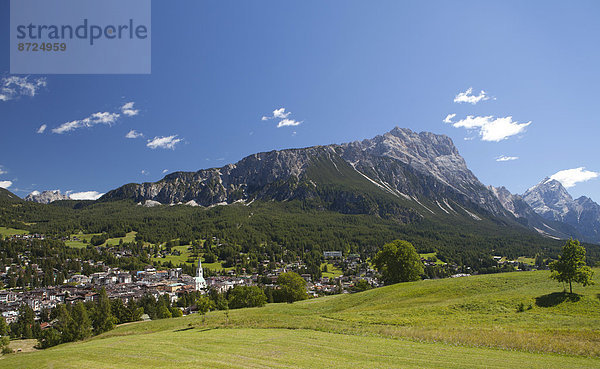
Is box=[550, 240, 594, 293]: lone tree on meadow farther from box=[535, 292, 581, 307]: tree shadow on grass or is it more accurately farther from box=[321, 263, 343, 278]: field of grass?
box=[321, 263, 343, 278]: field of grass

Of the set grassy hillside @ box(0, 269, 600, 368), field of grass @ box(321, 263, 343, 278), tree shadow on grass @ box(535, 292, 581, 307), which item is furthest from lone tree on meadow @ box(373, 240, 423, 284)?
field of grass @ box(321, 263, 343, 278)

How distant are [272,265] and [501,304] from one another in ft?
557

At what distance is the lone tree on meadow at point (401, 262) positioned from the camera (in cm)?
7062

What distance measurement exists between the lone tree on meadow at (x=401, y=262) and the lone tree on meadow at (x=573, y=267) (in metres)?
33.9

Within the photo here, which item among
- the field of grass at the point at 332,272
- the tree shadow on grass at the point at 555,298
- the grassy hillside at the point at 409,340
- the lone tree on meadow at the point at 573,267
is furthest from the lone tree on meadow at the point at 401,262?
the field of grass at the point at 332,272

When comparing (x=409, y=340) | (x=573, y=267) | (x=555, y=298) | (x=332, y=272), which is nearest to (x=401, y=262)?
(x=555, y=298)

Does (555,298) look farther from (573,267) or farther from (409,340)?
(409,340)

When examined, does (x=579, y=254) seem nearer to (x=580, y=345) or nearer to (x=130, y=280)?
(x=580, y=345)

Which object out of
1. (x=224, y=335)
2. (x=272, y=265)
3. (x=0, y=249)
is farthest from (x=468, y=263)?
(x=0, y=249)

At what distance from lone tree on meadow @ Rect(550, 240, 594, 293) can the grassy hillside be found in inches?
72.0

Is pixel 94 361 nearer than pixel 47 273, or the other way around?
pixel 94 361

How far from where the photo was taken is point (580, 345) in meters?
20.2

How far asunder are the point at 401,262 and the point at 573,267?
3706 centimetres

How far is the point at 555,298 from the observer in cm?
3575
